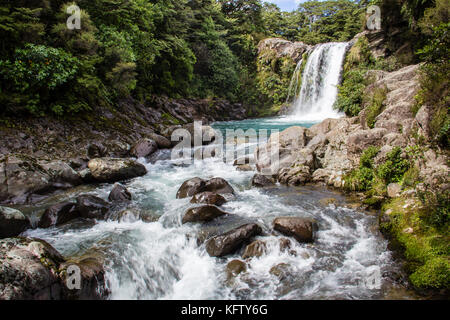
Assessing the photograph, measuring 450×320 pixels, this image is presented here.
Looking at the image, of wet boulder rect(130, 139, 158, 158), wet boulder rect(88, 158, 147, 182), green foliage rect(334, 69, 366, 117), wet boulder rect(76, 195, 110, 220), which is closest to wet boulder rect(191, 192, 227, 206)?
wet boulder rect(76, 195, 110, 220)

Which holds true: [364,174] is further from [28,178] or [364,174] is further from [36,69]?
[36,69]

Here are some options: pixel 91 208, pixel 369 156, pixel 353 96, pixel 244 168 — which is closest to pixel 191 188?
pixel 91 208

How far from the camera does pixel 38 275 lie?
3.37m

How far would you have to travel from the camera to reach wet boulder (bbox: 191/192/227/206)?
7.04 metres

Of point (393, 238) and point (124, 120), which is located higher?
point (124, 120)

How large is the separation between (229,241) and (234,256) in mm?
295

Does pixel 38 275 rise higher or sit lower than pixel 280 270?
higher

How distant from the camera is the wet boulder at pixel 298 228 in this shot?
17.1 ft

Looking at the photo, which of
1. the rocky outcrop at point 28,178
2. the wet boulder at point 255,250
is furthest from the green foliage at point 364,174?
the rocky outcrop at point 28,178

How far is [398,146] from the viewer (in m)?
6.65

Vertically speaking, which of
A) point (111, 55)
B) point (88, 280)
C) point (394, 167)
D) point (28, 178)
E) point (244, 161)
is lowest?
point (88, 280)
